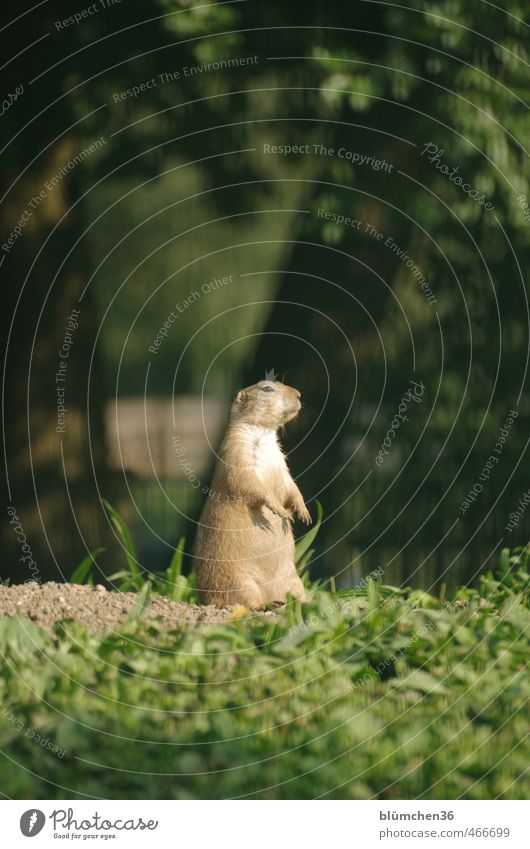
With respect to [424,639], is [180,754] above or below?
below

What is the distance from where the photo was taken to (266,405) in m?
6.66

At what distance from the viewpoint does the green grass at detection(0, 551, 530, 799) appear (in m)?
4.86

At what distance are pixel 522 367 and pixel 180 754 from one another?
4135mm

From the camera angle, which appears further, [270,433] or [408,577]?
[408,577]

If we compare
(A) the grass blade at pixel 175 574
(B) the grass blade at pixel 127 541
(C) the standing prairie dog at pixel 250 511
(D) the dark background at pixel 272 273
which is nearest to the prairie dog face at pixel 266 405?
(C) the standing prairie dog at pixel 250 511

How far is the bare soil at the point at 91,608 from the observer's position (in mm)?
6348

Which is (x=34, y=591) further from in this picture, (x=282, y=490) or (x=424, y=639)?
(x=424, y=639)

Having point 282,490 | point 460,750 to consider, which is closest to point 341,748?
point 460,750

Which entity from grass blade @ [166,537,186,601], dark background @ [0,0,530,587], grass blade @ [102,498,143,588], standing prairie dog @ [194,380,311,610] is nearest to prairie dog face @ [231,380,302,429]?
standing prairie dog @ [194,380,311,610]

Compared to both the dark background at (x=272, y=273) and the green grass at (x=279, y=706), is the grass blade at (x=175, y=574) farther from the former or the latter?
the green grass at (x=279, y=706)

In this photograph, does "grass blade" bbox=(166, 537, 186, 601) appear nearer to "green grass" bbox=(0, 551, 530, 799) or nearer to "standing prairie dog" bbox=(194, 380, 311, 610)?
"standing prairie dog" bbox=(194, 380, 311, 610)

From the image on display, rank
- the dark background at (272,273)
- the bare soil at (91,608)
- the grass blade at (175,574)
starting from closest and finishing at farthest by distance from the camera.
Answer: the bare soil at (91,608)
the grass blade at (175,574)
the dark background at (272,273)

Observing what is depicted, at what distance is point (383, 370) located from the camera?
7.76m

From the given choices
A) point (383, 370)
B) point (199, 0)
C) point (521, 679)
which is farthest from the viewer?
point (383, 370)
